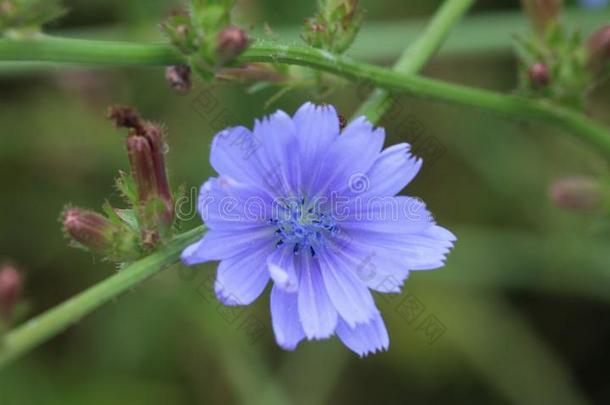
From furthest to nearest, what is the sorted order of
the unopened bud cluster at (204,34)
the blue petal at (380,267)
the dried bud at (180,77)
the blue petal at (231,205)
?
1. the dried bud at (180,77)
2. the unopened bud cluster at (204,34)
3. the blue petal at (380,267)
4. the blue petal at (231,205)

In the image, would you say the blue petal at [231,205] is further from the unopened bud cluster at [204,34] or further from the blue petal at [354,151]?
the unopened bud cluster at [204,34]

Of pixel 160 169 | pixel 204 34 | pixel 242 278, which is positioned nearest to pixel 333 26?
pixel 204 34

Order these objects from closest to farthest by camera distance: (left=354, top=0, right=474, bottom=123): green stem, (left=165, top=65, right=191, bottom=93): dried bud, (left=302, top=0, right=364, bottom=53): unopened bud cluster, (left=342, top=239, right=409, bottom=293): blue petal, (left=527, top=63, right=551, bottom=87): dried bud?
(left=342, top=239, right=409, bottom=293): blue petal
(left=165, top=65, right=191, bottom=93): dried bud
(left=302, top=0, right=364, bottom=53): unopened bud cluster
(left=354, top=0, right=474, bottom=123): green stem
(left=527, top=63, right=551, bottom=87): dried bud

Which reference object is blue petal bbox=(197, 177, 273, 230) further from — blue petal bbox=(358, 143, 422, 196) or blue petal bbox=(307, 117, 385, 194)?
blue petal bbox=(358, 143, 422, 196)

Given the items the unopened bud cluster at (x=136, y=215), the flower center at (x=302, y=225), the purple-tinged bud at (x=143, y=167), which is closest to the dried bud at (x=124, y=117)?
the unopened bud cluster at (x=136, y=215)

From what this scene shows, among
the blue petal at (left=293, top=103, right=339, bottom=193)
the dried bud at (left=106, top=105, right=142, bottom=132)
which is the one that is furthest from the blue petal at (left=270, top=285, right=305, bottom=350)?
the dried bud at (left=106, top=105, right=142, bottom=132)

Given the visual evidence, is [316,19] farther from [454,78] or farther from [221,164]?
[454,78]
